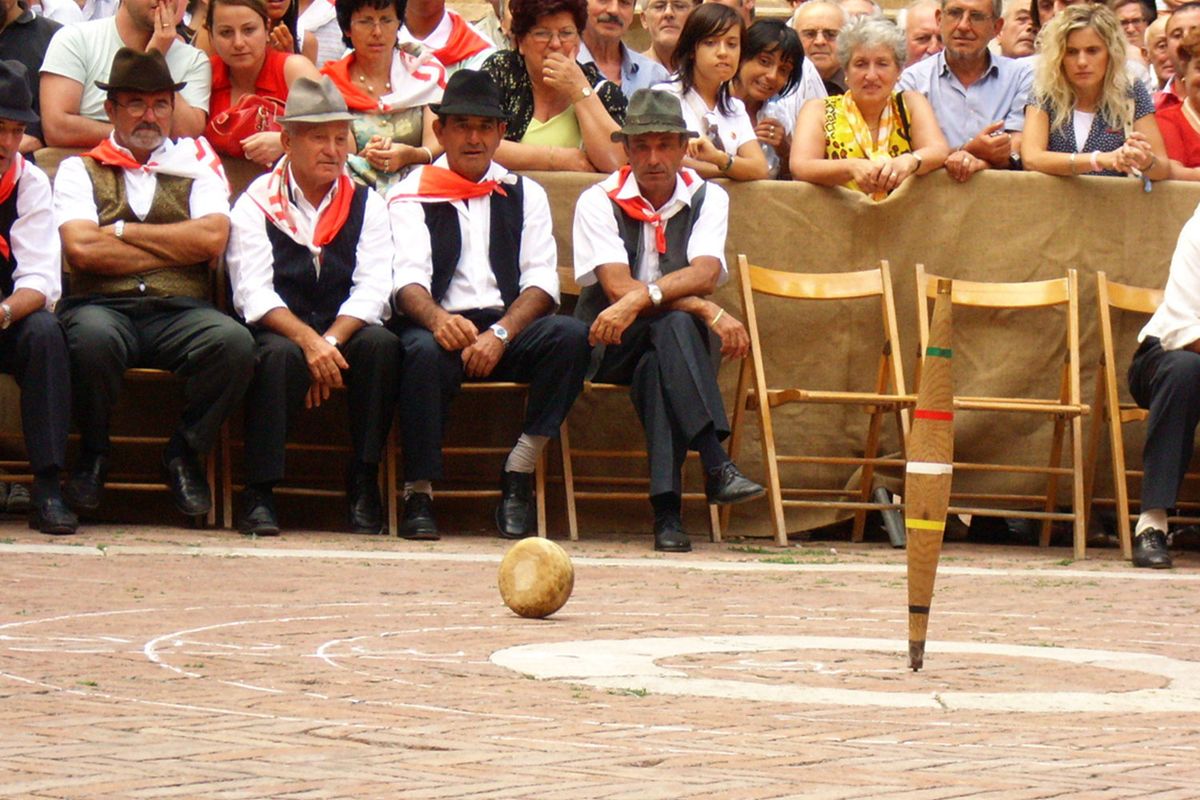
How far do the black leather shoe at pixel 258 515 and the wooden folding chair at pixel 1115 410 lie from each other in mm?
4169

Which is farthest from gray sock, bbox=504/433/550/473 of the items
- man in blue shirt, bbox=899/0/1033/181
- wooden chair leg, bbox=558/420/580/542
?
man in blue shirt, bbox=899/0/1033/181

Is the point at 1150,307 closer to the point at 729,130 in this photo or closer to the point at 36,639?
the point at 729,130

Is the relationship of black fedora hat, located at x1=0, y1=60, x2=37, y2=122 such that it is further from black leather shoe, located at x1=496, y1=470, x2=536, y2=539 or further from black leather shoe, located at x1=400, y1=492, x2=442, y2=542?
black leather shoe, located at x1=496, y1=470, x2=536, y2=539

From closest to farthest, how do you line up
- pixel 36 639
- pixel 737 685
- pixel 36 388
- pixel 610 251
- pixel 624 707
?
pixel 624 707
pixel 737 685
pixel 36 639
pixel 36 388
pixel 610 251

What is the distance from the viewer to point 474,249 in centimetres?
1028

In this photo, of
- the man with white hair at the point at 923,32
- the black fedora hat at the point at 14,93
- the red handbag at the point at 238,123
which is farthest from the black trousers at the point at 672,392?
the man with white hair at the point at 923,32

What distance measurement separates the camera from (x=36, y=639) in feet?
20.2

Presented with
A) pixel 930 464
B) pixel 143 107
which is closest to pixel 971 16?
pixel 143 107

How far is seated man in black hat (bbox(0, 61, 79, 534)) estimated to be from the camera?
946cm

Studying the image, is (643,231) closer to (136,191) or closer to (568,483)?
(568,483)

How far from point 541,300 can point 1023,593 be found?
2951mm

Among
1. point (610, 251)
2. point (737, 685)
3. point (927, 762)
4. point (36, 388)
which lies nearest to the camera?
point (927, 762)

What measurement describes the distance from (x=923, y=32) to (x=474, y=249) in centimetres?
430

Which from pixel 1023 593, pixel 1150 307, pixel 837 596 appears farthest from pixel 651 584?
pixel 1150 307
